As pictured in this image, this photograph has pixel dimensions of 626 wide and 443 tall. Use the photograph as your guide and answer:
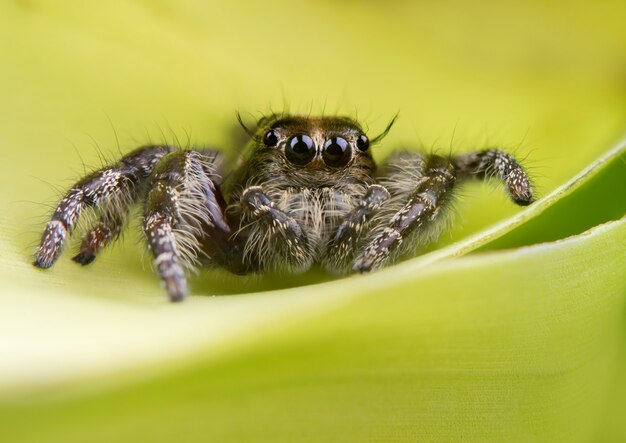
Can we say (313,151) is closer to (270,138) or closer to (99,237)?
(270,138)

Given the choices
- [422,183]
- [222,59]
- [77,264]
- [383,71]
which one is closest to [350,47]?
[383,71]

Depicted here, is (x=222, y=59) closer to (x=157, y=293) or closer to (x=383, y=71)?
(x=383, y=71)

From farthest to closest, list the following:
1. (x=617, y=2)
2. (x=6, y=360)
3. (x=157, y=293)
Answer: (x=617, y=2)
(x=157, y=293)
(x=6, y=360)

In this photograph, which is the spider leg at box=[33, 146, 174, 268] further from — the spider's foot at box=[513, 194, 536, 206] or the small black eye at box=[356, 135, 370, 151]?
the spider's foot at box=[513, 194, 536, 206]

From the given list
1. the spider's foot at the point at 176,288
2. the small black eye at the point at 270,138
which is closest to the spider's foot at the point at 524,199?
the small black eye at the point at 270,138

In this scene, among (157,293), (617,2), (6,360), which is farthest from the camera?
(617,2)

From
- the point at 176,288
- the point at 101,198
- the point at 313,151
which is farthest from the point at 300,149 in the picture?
the point at 176,288
